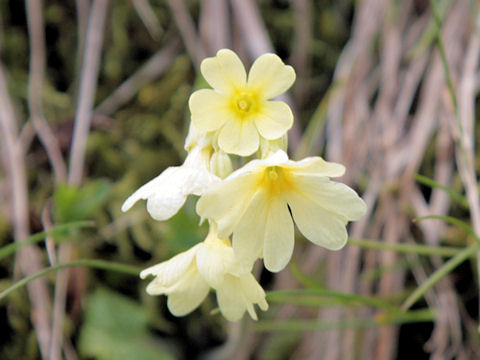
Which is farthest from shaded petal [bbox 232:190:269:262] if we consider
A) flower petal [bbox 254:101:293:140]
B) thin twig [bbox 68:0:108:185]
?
thin twig [bbox 68:0:108:185]

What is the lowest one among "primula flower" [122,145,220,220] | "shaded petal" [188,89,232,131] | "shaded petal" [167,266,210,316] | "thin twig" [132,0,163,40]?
"shaded petal" [167,266,210,316]

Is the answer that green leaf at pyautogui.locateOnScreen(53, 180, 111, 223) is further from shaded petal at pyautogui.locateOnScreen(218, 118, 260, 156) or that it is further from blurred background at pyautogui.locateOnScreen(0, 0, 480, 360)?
shaded petal at pyautogui.locateOnScreen(218, 118, 260, 156)

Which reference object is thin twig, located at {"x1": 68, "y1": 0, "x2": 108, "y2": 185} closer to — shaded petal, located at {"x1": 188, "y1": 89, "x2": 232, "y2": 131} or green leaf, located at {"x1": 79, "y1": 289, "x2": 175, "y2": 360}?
green leaf, located at {"x1": 79, "y1": 289, "x2": 175, "y2": 360}

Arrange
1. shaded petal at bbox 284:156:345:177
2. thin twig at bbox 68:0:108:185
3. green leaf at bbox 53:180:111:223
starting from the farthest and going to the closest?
1. thin twig at bbox 68:0:108:185
2. green leaf at bbox 53:180:111:223
3. shaded petal at bbox 284:156:345:177

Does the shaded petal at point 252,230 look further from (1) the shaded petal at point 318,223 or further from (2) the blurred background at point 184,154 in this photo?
(2) the blurred background at point 184,154

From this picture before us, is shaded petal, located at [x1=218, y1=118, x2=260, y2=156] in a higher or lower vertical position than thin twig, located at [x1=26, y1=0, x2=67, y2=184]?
lower

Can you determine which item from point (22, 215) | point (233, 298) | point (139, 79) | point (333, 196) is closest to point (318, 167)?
point (333, 196)

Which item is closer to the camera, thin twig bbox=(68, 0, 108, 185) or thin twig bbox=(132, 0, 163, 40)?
thin twig bbox=(68, 0, 108, 185)

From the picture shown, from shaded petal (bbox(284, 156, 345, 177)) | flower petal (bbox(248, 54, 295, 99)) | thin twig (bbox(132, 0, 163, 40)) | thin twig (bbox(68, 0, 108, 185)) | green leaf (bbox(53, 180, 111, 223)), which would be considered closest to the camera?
shaded petal (bbox(284, 156, 345, 177))

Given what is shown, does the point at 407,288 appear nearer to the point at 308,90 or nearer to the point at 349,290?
the point at 349,290
